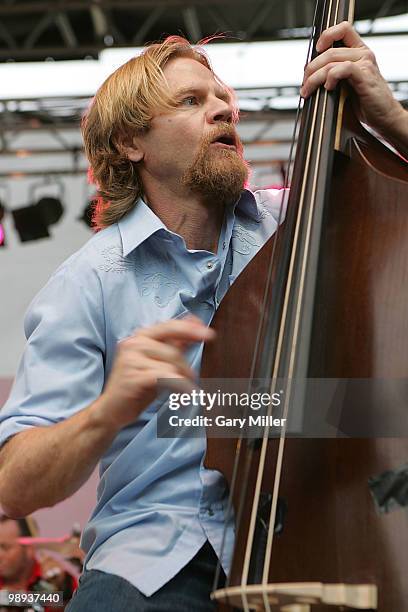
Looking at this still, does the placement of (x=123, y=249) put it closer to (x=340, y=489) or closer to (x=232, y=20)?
(x=340, y=489)

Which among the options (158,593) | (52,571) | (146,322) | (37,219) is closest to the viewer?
(158,593)

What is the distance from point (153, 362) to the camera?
1.07 metres

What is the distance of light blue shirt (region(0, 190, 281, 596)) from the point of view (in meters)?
1.34

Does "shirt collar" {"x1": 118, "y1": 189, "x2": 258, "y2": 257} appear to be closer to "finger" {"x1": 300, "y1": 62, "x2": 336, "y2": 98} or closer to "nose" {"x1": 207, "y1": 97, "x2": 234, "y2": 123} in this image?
"nose" {"x1": 207, "y1": 97, "x2": 234, "y2": 123}

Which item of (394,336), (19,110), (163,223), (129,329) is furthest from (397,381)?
(19,110)

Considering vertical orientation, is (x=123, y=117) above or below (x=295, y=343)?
above

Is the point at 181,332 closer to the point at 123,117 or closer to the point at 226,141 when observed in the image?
the point at 226,141

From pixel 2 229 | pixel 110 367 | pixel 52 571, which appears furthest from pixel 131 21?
pixel 110 367

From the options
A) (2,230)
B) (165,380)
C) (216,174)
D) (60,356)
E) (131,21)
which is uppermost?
(131,21)

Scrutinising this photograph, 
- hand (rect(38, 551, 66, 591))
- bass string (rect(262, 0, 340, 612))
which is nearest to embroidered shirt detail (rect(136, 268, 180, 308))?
bass string (rect(262, 0, 340, 612))

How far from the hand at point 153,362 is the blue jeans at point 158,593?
1.03 ft

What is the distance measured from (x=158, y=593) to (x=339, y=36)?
89 cm

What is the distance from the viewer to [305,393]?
3.60 feet

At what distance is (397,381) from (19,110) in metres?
5.42
